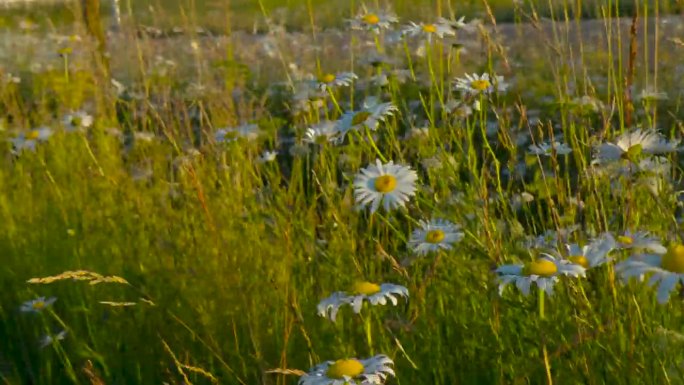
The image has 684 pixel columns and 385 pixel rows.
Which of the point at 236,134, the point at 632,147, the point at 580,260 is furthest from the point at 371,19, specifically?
the point at 580,260

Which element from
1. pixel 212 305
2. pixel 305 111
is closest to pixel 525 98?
pixel 305 111

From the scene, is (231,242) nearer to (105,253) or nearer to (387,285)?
(105,253)

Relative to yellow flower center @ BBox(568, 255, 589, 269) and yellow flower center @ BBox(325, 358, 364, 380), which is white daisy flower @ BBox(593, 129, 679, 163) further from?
yellow flower center @ BBox(325, 358, 364, 380)

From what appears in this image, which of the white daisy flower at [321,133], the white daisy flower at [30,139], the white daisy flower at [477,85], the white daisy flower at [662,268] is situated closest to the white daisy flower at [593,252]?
the white daisy flower at [662,268]

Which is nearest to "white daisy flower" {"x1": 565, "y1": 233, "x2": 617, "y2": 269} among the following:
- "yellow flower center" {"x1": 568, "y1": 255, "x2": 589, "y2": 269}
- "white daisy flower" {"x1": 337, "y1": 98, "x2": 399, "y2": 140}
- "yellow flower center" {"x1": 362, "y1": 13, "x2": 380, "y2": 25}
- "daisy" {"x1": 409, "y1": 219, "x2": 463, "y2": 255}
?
"yellow flower center" {"x1": 568, "y1": 255, "x2": 589, "y2": 269}

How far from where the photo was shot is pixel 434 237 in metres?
1.83

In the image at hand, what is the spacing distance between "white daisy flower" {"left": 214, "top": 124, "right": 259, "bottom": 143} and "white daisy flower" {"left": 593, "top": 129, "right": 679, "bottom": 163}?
56.4 inches

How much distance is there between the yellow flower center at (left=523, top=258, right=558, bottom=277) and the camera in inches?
57.6

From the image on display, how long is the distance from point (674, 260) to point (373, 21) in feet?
4.96

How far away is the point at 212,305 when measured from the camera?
7.05 ft

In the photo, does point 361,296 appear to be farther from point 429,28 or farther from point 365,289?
point 429,28

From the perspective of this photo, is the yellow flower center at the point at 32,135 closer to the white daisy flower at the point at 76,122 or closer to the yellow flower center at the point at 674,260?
the white daisy flower at the point at 76,122

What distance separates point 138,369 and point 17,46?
652 centimetres

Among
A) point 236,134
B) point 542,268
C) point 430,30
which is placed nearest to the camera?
point 542,268
